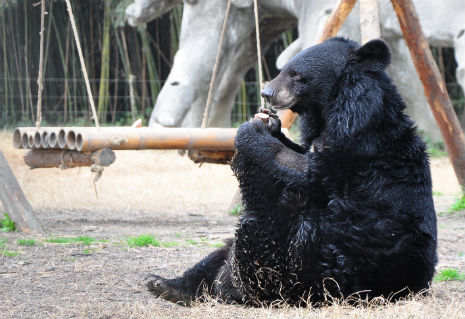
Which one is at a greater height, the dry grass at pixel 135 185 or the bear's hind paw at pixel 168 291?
the bear's hind paw at pixel 168 291

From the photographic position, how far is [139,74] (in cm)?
1539

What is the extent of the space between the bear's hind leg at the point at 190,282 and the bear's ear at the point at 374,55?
3.63ft

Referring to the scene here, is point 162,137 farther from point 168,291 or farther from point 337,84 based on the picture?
point 337,84

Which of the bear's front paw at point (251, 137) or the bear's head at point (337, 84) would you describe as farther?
the bear's front paw at point (251, 137)

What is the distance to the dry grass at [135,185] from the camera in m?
8.24

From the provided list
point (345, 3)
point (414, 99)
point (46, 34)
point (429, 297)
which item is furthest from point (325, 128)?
point (46, 34)

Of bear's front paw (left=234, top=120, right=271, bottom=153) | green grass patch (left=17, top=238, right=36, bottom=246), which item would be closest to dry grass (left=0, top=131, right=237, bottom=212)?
green grass patch (left=17, top=238, right=36, bottom=246)

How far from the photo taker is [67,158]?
6.48 m

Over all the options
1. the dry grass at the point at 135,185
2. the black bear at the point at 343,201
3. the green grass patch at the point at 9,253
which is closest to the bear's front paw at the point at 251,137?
the black bear at the point at 343,201

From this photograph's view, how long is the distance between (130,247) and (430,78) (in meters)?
3.03

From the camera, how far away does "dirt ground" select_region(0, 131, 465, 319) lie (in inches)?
124

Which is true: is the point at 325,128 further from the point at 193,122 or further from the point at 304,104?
the point at 193,122

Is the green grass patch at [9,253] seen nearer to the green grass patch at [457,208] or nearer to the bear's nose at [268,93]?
the bear's nose at [268,93]

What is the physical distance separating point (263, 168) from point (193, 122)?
782cm
